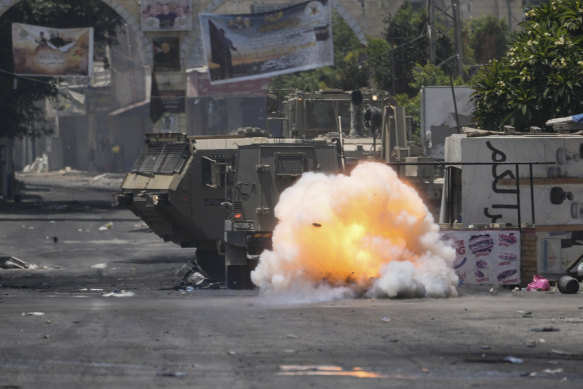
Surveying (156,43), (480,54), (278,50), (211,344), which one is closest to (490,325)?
(211,344)

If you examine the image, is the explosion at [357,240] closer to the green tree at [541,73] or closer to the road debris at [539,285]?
the road debris at [539,285]

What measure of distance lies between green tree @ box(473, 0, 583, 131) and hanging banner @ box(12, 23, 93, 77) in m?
28.3

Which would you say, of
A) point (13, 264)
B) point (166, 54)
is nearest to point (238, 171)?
point (13, 264)

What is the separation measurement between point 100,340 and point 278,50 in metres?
38.1

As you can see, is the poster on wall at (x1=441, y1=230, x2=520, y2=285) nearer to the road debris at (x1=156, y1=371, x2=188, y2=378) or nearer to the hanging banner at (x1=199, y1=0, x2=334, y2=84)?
the road debris at (x1=156, y1=371, x2=188, y2=378)

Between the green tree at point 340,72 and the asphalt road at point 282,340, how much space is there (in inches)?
1359

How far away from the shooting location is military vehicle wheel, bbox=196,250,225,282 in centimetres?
2475

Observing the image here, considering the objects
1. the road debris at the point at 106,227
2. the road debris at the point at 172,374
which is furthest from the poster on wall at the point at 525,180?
the road debris at the point at 106,227

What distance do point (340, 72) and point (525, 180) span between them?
41196 mm

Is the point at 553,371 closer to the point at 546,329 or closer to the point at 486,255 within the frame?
the point at 546,329

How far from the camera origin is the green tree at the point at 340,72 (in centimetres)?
5944

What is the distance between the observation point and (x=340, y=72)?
61281 mm

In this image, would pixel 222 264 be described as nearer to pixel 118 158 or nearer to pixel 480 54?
pixel 480 54

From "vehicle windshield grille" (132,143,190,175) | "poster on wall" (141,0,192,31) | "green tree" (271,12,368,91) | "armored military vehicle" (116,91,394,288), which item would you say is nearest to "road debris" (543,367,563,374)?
"armored military vehicle" (116,91,394,288)
